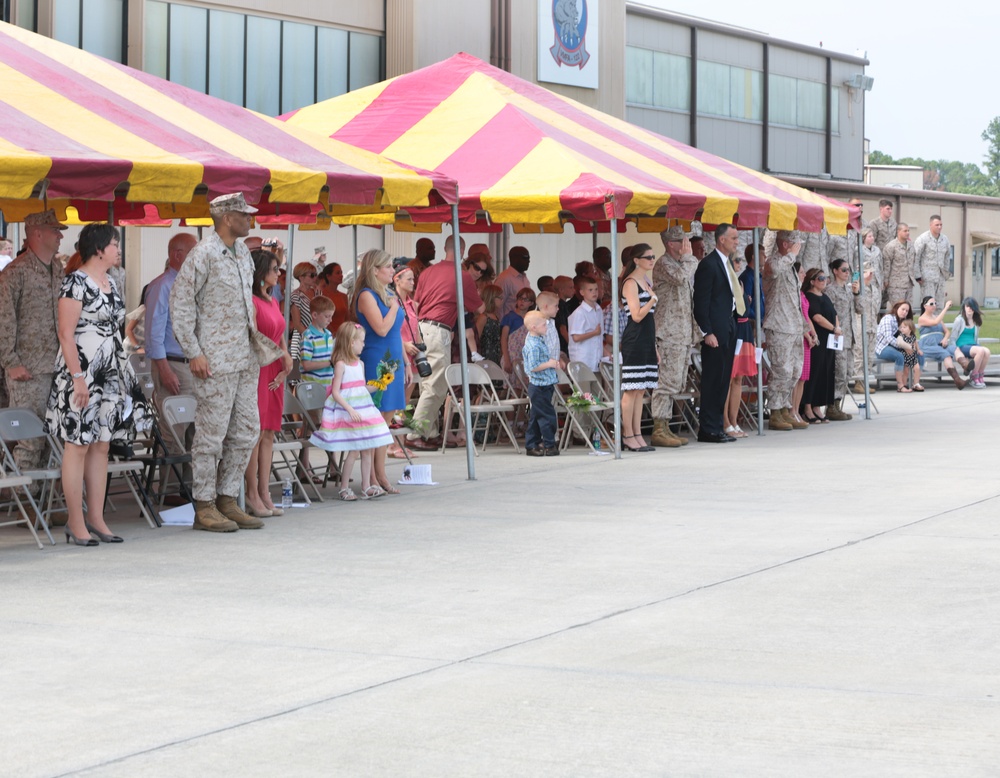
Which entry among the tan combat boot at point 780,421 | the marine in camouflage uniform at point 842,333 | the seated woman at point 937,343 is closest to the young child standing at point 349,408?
the tan combat boot at point 780,421

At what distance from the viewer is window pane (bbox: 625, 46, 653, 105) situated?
5175 centimetres

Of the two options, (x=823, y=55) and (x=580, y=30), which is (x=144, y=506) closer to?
(x=580, y=30)

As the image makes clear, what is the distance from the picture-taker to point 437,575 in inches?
329

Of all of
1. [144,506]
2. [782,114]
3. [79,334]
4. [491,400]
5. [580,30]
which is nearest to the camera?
[79,334]

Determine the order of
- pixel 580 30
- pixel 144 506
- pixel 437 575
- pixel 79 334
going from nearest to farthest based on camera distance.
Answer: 1. pixel 437 575
2. pixel 79 334
3. pixel 144 506
4. pixel 580 30

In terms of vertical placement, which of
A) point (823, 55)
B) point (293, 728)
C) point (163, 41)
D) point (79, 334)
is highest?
point (823, 55)

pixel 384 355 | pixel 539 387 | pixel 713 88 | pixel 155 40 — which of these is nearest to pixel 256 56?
pixel 155 40

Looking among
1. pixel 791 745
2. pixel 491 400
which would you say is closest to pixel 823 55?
pixel 491 400

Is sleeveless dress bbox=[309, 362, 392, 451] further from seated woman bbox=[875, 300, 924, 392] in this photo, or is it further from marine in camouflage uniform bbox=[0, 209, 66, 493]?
seated woman bbox=[875, 300, 924, 392]

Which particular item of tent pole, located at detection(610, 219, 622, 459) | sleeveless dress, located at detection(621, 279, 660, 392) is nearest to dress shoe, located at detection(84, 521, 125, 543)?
tent pole, located at detection(610, 219, 622, 459)

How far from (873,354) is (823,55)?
1651 inches

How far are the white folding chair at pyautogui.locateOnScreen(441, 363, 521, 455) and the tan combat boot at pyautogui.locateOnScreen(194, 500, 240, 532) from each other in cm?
410

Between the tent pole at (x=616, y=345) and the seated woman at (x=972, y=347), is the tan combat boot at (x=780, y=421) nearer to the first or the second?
the tent pole at (x=616, y=345)

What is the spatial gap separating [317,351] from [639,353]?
154 inches
